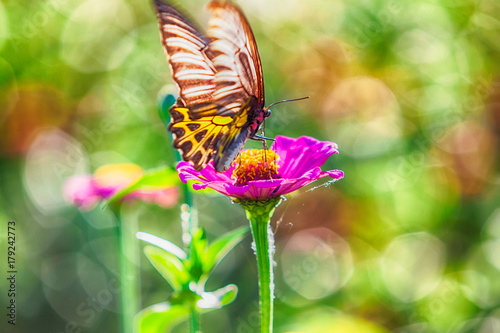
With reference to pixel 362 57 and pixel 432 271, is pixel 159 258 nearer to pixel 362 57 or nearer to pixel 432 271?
pixel 432 271

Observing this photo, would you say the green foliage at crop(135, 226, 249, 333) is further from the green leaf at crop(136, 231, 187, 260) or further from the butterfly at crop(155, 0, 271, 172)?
the butterfly at crop(155, 0, 271, 172)

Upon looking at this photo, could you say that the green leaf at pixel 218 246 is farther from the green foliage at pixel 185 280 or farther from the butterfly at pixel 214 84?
the butterfly at pixel 214 84

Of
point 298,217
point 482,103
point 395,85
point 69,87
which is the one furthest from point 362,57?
point 69,87

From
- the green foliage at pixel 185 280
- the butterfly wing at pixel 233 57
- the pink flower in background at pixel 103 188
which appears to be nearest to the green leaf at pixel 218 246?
the green foliage at pixel 185 280

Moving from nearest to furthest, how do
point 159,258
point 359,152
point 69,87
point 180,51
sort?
point 159,258, point 180,51, point 359,152, point 69,87

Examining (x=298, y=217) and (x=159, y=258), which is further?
(x=298, y=217)

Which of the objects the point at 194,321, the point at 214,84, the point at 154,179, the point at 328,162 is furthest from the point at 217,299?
the point at 328,162

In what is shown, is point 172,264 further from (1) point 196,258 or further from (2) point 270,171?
(2) point 270,171
